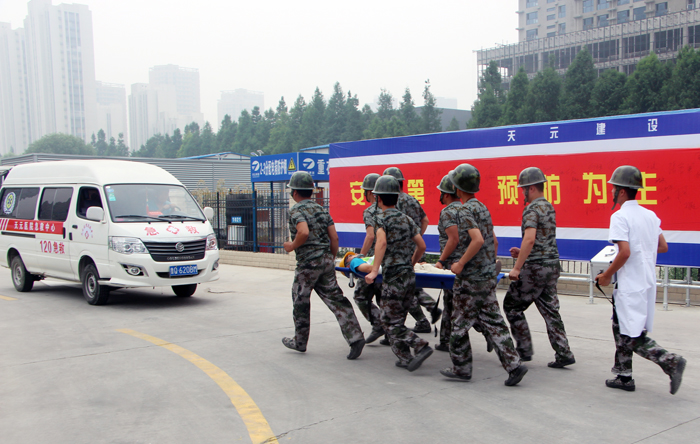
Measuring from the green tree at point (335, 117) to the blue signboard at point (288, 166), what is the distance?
214 feet

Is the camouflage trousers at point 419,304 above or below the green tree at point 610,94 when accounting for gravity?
below

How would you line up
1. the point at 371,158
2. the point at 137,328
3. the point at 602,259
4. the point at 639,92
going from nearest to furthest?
the point at 602,259 → the point at 137,328 → the point at 371,158 → the point at 639,92

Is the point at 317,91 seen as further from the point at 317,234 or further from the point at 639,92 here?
the point at 317,234

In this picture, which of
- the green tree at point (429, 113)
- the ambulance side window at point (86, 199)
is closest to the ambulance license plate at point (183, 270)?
the ambulance side window at point (86, 199)

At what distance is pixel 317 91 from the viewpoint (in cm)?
8719

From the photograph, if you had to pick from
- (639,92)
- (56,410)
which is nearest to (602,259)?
(56,410)

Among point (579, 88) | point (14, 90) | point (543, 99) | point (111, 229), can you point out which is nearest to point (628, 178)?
point (111, 229)

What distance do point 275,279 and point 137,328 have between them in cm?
507

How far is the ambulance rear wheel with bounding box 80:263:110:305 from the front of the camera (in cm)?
900

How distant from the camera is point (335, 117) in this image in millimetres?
85562

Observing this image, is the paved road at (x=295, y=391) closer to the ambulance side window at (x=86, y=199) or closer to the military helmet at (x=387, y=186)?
the military helmet at (x=387, y=186)

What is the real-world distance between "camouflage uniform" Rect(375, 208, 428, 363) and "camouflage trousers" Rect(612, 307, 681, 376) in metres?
1.62

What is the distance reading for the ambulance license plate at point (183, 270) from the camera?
875 cm

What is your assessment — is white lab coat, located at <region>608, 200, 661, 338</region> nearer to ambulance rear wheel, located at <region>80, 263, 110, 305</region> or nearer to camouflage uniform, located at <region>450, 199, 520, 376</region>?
camouflage uniform, located at <region>450, 199, 520, 376</region>
